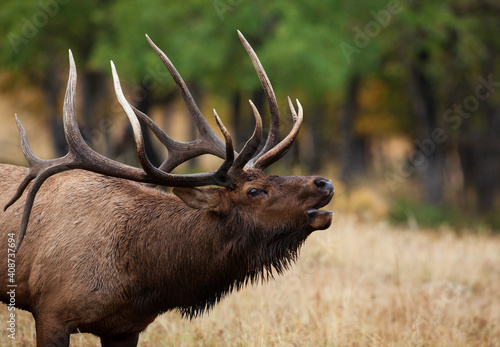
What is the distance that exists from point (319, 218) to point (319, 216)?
0.01 meters

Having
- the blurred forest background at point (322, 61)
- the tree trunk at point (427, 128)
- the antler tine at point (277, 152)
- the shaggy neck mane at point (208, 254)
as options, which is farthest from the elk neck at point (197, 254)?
the tree trunk at point (427, 128)

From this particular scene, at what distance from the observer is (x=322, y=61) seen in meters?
14.3

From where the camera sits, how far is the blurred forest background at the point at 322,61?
14.7 meters

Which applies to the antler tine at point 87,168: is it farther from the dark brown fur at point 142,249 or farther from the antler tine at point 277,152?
the antler tine at point 277,152

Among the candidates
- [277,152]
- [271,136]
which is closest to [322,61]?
[271,136]

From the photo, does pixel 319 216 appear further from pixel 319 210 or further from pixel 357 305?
pixel 357 305

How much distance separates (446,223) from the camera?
1416 cm

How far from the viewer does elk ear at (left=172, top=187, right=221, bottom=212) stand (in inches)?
166

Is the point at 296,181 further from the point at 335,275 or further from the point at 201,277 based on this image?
the point at 335,275

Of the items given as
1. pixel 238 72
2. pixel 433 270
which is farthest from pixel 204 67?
pixel 433 270

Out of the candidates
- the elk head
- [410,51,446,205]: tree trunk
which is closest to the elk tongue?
the elk head

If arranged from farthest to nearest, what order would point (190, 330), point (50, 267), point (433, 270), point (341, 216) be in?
point (341, 216) < point (433, 270) < point (190, 330) < point (50, 267)

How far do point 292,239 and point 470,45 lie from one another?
1430 cm

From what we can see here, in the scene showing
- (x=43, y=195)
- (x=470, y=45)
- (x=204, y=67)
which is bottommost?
(x=43, y=195)
